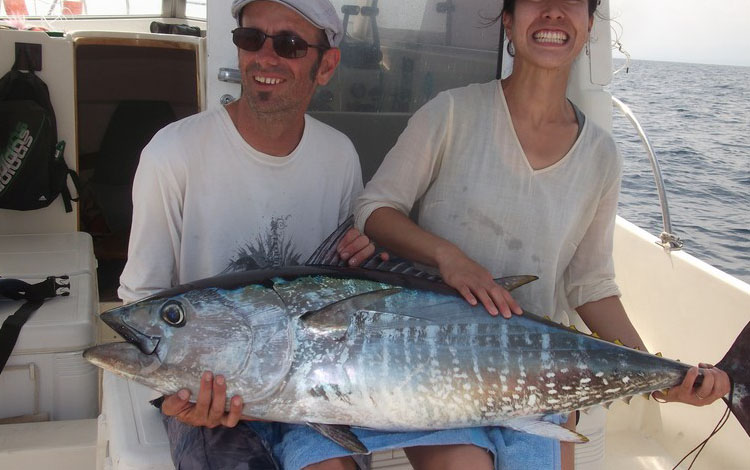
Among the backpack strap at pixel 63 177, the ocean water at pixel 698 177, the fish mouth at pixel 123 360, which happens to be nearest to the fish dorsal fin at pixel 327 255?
the fish mouth at pixel 123 360

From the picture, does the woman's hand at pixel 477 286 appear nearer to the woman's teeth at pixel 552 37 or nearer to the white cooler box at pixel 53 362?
the woman's teeth at pixel 552 37

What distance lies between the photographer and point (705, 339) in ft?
10.8

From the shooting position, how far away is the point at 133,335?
1569 millimetres

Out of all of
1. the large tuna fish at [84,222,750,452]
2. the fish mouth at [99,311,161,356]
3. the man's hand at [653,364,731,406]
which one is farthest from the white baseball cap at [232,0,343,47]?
the man's hand at [653,364,731,406]

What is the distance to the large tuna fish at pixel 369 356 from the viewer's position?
5.19ft

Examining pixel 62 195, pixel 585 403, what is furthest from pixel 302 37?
pixel 62 195

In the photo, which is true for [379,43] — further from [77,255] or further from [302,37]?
[77,255]

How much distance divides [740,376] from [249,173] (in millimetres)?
1515

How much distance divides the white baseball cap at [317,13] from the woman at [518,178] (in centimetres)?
39

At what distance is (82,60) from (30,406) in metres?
2.89

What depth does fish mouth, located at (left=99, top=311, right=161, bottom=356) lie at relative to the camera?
5.11ft

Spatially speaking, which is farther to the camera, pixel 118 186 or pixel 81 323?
pixel 118 186

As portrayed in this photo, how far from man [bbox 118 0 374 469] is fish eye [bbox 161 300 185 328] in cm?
44

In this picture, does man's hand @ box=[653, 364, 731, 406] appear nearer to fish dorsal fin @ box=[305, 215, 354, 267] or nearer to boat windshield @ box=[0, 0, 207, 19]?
fish dorsal fin @ box=[305, 215, 354, 267]
